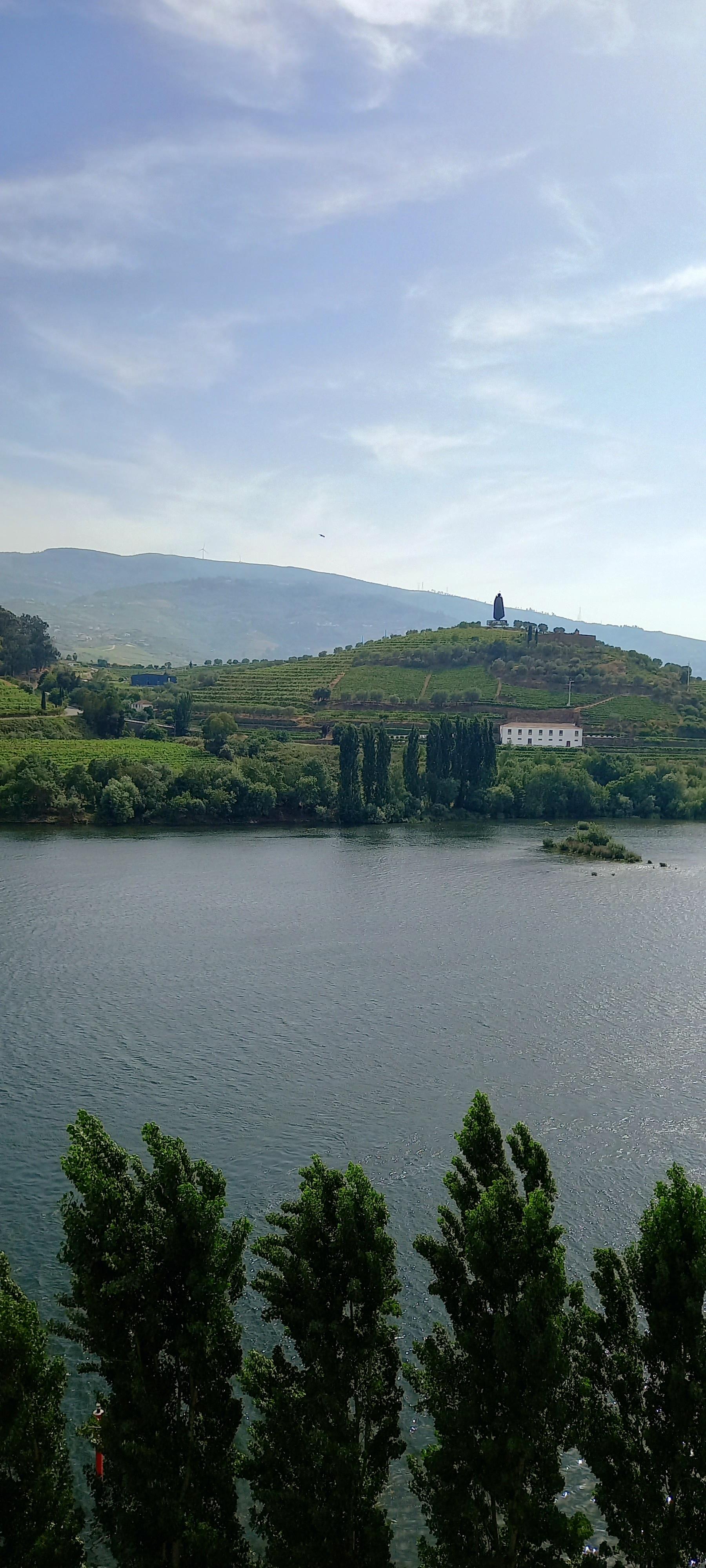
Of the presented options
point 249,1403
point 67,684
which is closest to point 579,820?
point 67,684

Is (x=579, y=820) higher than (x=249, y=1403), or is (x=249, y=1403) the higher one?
(x=579, y=820)

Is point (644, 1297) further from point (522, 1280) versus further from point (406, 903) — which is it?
point (406, 903)

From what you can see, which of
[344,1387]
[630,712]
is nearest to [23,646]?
[630,712]

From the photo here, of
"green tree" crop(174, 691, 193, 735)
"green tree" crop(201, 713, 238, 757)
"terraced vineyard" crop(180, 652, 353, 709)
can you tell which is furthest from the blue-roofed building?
"green tree" crop(201, 713, 238, 757)

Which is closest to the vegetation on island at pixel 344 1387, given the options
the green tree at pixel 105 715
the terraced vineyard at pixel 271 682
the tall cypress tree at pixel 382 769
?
the tall cypress tree at pixel 382 769

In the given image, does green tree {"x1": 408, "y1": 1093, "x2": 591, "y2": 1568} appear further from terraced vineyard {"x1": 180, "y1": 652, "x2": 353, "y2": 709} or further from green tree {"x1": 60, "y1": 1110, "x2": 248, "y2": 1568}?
terraced vineyard {"x1": 180, "y1": 652, "x2": 353, "y2": 709}

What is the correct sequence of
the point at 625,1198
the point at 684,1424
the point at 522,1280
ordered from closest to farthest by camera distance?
the point at 684,1424 → the point at 522,1280 → the point at 625,1198

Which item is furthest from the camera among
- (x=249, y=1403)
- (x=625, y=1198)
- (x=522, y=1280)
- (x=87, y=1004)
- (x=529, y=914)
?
(x=529, y=914)
